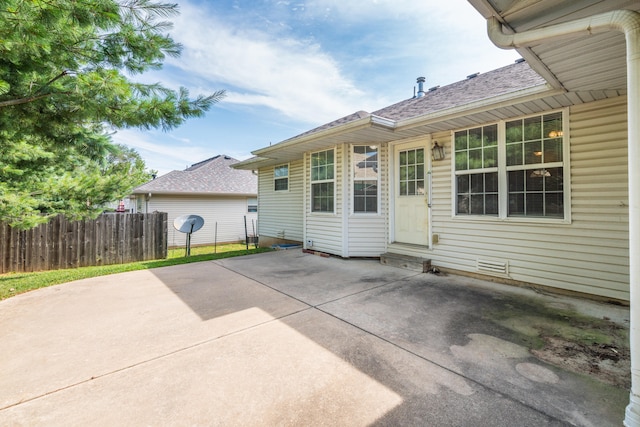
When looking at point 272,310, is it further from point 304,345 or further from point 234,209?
point 234,209

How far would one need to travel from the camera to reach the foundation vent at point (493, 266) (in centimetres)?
439

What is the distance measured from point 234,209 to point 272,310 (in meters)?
12.2

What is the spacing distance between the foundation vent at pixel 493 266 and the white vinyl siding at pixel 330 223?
2.75 meters

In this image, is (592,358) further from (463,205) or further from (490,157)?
(490,157)

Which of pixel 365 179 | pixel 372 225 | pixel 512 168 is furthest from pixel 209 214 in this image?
pixel 512 168

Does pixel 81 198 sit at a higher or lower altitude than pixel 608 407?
higher

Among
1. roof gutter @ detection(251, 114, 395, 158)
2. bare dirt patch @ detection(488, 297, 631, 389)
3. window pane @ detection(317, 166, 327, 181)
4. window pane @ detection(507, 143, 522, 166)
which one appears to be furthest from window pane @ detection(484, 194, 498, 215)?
window pane @ detection(317, 166, 327, 181)

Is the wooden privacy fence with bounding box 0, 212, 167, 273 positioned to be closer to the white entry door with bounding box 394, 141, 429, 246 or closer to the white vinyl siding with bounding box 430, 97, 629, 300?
the white entry door with bounding box 394, 141, 429, 246

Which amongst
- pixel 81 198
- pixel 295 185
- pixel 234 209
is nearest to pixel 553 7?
pixel 295 185

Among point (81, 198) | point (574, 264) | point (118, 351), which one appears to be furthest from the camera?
point (81, 198)

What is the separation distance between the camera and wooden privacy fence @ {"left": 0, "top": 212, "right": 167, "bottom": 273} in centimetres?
656

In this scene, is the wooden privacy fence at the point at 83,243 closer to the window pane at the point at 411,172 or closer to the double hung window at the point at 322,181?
the double hung window at the point at 322,181

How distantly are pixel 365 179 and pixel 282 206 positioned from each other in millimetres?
3877

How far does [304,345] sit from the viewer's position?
249cm
